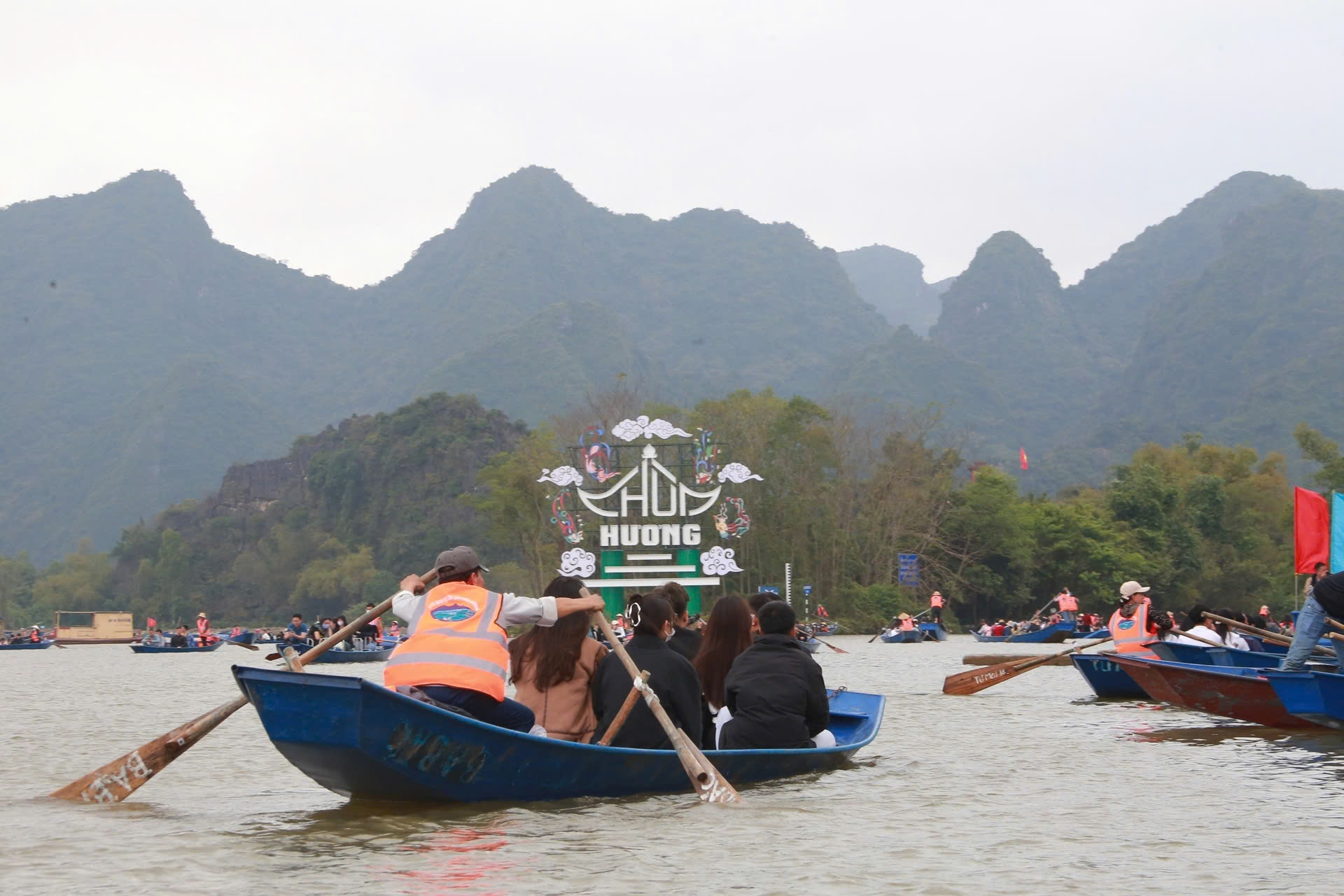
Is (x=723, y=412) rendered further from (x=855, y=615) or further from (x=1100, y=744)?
(x=1100, y=744)

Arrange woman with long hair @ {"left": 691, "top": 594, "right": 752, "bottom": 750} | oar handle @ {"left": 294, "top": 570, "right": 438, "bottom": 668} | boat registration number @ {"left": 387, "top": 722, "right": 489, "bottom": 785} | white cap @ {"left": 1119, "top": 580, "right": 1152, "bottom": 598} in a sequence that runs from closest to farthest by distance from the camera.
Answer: boat registration number @ {"left": 387, "top": 722, "right": 489, "bottom": 785}, oar handle @ {"left": 294, "top": 570, "right": 438, "bottom": 668}, woman with long hair @ {"left": 691, "top": 594, "right": 752, "bottom": 750}, white cap @ {"left": 1119, "top": 580, "right": 1152, "bottom": 598}

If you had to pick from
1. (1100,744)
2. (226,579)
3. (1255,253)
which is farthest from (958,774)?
(1255,253)

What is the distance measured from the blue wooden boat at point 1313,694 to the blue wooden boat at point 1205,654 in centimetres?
371

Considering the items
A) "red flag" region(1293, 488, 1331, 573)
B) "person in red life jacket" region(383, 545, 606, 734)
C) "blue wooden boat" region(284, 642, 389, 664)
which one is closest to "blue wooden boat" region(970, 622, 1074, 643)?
"blue wooden boat" region(284, 642, 389, 664)

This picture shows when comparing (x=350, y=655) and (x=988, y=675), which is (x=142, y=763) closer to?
(x=988, y=675)

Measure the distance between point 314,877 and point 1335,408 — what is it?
118m

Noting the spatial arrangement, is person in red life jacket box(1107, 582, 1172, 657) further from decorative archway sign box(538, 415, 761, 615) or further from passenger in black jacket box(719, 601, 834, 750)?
decorative archway sign box(538, 415, 761, 615)

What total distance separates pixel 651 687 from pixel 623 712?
313 millimetres

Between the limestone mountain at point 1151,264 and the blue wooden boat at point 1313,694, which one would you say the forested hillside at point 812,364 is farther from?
the blue wooden boat at point 1313,694

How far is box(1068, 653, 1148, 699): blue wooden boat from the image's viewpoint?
55.0ft

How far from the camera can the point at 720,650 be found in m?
9.58

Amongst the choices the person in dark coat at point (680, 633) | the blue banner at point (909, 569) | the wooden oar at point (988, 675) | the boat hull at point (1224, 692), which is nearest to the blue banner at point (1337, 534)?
the wooden oar at point (988, 675)

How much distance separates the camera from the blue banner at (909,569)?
186 ft

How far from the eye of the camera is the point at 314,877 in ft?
20.5
